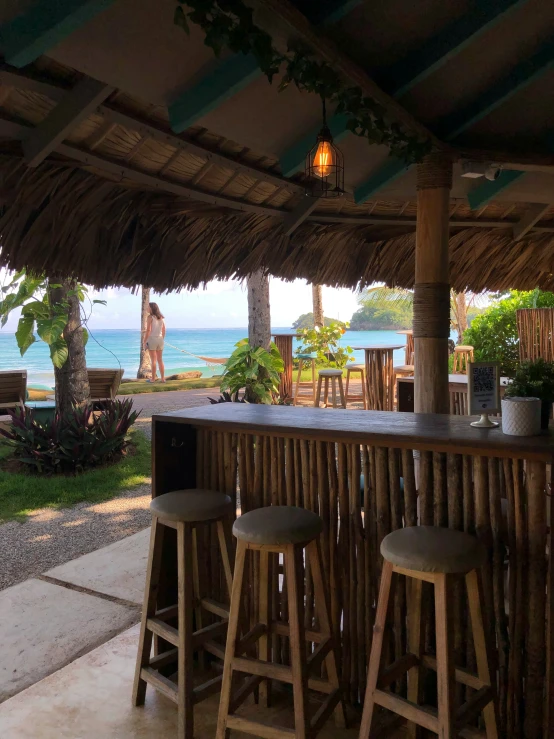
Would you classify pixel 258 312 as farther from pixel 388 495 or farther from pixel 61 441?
pixel 388 495

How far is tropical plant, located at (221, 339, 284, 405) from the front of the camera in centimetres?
758

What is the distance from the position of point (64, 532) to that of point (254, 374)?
365cm

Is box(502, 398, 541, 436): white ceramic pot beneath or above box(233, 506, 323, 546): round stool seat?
above

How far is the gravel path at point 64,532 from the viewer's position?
3.78 m

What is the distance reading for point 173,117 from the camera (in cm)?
239

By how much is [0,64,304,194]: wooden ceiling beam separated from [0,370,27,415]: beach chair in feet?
14.5

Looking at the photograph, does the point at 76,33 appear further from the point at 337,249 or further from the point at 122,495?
the point at 122,495

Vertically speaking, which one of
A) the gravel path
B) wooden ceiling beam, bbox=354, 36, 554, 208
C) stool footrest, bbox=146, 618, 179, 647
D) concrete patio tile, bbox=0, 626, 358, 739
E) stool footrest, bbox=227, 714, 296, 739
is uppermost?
wooden ceiling beam, bbox=354, 36, 554, 208

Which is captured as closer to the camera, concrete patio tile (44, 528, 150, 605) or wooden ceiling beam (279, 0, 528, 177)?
wooden ceiling beam (279, 0, 528, 177)

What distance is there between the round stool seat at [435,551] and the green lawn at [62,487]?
3785mm

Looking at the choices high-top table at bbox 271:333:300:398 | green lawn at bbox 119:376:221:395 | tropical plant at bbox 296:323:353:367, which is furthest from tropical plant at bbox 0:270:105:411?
green lawn at bbox 119:376:221:395

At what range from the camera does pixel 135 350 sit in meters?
43.8

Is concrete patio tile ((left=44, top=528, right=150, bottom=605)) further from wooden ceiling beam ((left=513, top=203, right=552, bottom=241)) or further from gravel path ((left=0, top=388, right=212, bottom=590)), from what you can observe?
wooden ceiling beam ((left=513, top=203, right=552, bottom=241))

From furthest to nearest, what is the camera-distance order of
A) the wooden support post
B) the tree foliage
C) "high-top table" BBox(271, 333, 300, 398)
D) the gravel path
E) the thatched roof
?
"high-top table" BBox(271, 333, 300, 398) < the tree foliage < the gravel path < the thatched roof < the wooden support post
